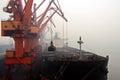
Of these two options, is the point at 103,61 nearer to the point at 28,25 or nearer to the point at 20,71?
the point at 28,25

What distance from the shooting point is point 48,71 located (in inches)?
967

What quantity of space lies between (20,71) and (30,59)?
528 cm

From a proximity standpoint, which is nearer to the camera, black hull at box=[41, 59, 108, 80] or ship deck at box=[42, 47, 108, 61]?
black hull at box=[41, 59, 108, 80]

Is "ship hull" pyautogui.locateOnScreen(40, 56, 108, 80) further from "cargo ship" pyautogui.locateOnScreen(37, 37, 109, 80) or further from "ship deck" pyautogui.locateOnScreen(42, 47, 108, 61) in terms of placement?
"ship deck" pyautogui.locateOnScreen(42, 47, 108, 61)

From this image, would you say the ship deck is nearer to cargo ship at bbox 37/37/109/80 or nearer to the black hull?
cargo ship at bbox 37/37/109/80

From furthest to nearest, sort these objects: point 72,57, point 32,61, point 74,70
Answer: point 32,61 < point 72,57 < point 74,70

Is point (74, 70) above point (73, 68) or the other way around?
the other way around

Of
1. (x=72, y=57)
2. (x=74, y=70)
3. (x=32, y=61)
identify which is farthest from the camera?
(x=32, y=61)

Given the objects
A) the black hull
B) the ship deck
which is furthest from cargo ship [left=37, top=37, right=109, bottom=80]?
the ship deck

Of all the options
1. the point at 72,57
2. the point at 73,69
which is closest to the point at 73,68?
the point at 73,69

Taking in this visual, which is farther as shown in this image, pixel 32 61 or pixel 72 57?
pixel 32 61

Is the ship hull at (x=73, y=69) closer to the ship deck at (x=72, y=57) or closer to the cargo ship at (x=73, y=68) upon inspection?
the cargo ship at (x=73, y=68)

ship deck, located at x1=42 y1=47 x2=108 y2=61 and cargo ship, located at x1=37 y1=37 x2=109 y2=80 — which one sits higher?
ship deck, located at x1=42 y1=47 x2=108 y2=61

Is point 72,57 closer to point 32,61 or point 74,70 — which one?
point 74,70
